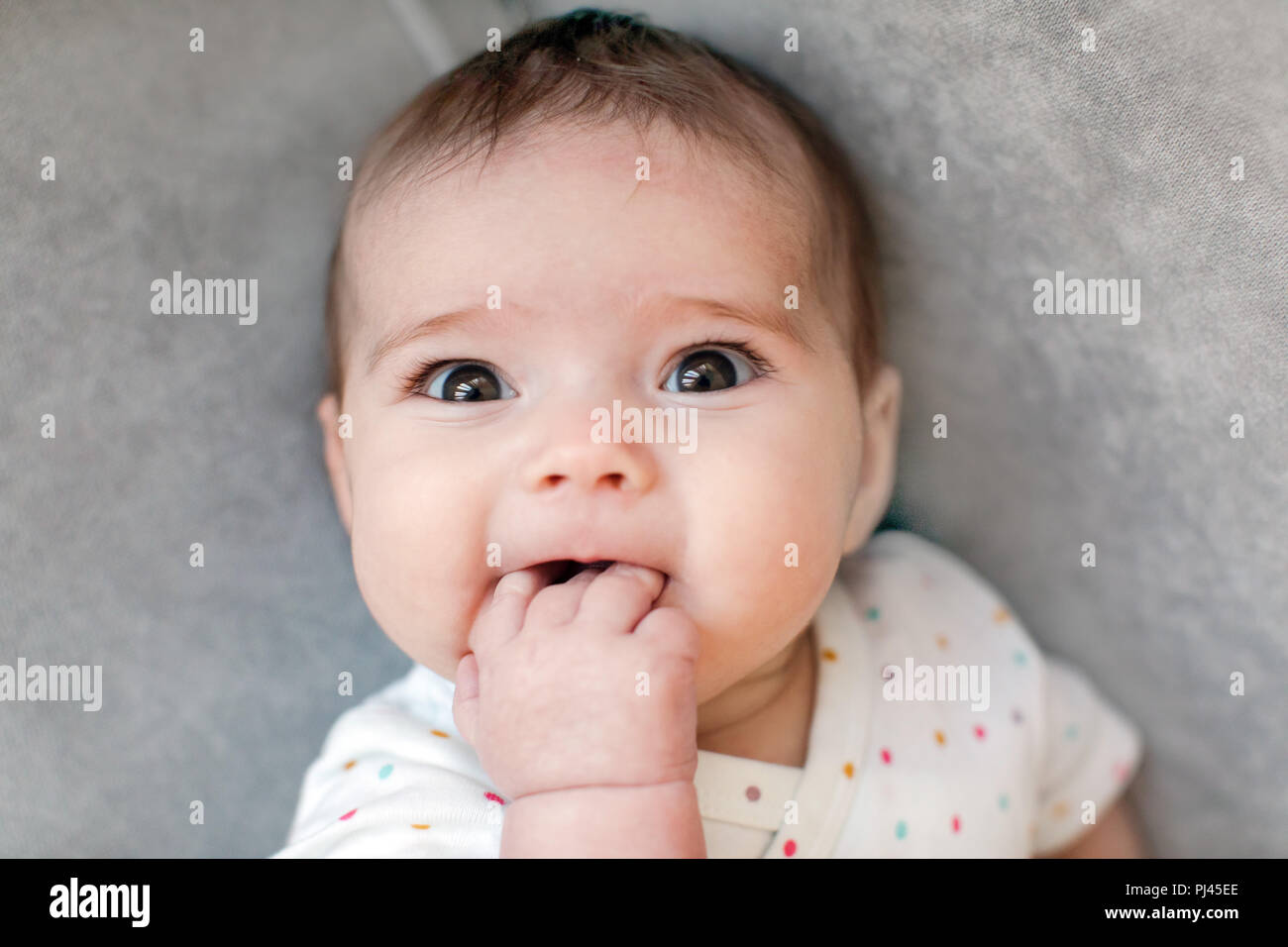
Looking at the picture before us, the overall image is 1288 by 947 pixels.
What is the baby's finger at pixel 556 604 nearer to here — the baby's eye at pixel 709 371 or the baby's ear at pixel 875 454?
the baby's eye at pixel 709 371

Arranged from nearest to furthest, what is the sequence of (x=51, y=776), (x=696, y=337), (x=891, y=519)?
(x=696, y=337)
(x=51, y=776)
(x=891, y=519)

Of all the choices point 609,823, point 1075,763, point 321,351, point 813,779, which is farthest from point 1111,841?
point 321,351

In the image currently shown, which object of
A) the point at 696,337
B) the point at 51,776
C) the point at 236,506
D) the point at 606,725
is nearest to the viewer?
the point at 606,725

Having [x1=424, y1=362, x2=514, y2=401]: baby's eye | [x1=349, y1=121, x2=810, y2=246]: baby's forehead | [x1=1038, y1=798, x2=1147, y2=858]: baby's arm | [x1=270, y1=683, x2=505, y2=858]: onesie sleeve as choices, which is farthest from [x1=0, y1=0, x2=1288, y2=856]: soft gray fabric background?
[x1=424, y1=362, x2=514, y2=401]: baby's eye

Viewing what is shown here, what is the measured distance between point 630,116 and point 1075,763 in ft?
3.08

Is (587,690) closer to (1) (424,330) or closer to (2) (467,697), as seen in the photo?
(2) (467,697)

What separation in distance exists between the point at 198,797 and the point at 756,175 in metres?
0.89

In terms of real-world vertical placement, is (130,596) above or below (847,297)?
below

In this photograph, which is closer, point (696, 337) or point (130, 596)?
point (696, 337)

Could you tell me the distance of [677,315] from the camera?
850 millimetres

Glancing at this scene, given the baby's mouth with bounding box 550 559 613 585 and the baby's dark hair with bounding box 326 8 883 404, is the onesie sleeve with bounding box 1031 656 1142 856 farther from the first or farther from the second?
the baby's mouth with bounding box 550 559 613 585
